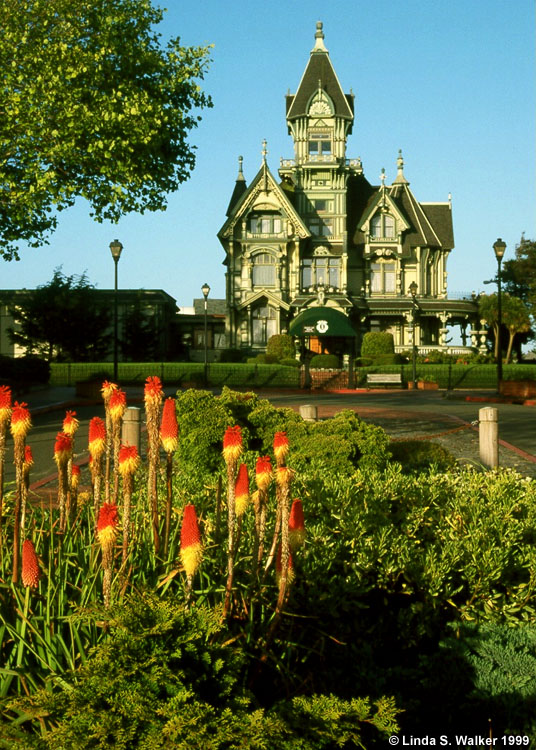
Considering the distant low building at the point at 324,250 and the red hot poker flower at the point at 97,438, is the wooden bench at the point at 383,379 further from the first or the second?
the red hot poker flower at the point at 97,438

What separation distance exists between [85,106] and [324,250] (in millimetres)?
35668

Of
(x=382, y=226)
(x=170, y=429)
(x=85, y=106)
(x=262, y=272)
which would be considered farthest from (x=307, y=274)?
(x=170, y=429)

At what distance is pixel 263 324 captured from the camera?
179ft

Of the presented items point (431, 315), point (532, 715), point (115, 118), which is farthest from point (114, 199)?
point (431, 315)

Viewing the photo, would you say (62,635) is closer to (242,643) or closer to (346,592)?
(242,643)

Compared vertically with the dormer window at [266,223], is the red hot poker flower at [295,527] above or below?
below

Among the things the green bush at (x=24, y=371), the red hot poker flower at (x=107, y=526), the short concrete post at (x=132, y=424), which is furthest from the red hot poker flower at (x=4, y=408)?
the green bush at (x=24, y=371)

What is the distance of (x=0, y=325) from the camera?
5988 centimetres

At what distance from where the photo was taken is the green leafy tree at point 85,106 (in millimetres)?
21125

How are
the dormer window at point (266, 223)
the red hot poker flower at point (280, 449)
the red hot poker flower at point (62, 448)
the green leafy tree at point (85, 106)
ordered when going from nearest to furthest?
the red hot poker flower at point (280, 449)
the red hot poker flower at point (62, 448)
the green leafy tree at point (85, 106)
the dormer window at point (266, 223)

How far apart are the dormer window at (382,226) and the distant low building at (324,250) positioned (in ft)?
0.24

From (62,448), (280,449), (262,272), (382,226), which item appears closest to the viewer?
(280,449)

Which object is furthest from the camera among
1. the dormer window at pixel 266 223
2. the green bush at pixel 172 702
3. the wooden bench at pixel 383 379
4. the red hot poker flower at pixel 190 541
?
the dormer window at pixel 266 223

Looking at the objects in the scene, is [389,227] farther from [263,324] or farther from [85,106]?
[85,106]
